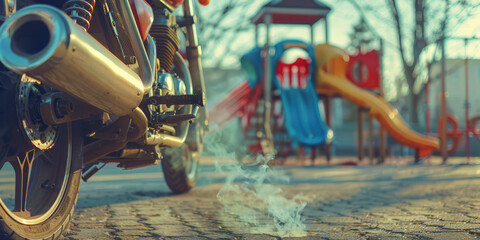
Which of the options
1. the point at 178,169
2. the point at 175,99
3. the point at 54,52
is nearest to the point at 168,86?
the point at 175,99

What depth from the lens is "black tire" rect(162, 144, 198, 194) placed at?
17.5 feet

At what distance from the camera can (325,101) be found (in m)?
15.5

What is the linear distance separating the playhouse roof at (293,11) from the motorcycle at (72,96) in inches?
461

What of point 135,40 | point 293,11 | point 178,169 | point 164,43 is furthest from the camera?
point 293,11

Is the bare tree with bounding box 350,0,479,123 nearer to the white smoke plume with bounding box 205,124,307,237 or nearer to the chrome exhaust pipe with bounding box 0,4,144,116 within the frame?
the white smoke plume with bounding box 205,124,307,237

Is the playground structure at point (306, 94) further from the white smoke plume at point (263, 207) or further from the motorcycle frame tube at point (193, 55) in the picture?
the motorcycle frame tube at point (193, 55)

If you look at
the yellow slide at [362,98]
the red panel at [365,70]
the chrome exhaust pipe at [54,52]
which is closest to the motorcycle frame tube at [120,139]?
the chrome exhaust pipe at [54,52]

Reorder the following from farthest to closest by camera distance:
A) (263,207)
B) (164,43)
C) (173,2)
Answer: (263,207) → (173,2) → (164,43)

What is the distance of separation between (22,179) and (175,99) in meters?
0.88

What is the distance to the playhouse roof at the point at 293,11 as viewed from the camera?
15.3 metres

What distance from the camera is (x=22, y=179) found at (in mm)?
2754

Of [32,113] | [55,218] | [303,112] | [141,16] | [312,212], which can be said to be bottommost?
[312,212]

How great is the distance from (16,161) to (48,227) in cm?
33

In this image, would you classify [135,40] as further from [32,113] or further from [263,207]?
[263,207]
